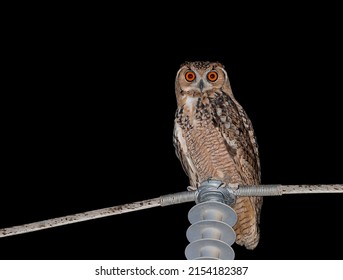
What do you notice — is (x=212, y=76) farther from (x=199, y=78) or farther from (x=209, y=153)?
(x=209, y=153)

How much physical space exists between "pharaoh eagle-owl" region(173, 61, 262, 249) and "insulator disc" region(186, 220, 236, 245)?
1.31m

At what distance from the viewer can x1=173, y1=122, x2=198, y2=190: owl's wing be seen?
3.21 metres

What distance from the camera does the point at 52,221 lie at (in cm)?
199

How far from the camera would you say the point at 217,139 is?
3.11 meters

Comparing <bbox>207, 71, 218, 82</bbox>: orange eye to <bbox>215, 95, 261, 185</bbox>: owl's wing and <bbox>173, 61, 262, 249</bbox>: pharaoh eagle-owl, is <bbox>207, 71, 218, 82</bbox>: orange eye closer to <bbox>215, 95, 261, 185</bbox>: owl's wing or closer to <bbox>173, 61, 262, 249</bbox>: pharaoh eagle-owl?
<bbox>173, 61, 262, 249</bbox>: pharaoh eagle-owl

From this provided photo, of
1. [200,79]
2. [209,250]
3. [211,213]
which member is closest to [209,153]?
[200,79]

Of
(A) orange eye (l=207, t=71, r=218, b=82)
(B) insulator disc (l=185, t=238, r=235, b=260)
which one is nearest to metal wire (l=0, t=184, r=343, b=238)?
(B) insulator disc (l=185, t=238, r=235, b=260)

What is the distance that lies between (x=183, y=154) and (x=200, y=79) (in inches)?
15.0

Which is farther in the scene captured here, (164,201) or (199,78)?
(199,78)

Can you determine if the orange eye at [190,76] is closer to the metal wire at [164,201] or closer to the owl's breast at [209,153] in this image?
the owl's breast at [209,153]

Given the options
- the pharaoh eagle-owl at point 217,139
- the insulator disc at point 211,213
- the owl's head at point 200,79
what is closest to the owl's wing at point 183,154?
the pharaoh eagle-owl at point 217,139

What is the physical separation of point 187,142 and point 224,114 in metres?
0.22

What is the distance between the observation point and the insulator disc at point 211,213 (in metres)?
1.82
